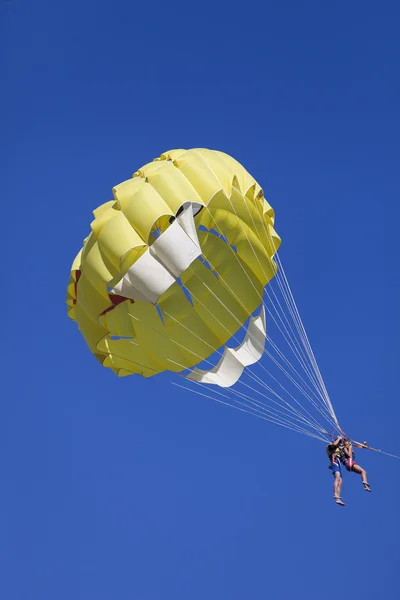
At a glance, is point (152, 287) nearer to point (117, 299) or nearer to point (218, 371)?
point (117, 299)

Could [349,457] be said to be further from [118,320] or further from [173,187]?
[173,187]

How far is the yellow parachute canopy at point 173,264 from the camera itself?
17.6 m

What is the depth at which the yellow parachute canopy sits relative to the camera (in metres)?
17.6

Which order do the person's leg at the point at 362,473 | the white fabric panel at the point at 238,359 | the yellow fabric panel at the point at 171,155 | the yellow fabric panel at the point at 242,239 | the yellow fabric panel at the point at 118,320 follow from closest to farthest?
the person's leg at the point at 362,473 → the yellow fabric panel at the point at 118,320 → the yellow fabric panel at the point at 171,155 → the yellow fabric panel at the point at 242,239 → the white fabric panel at the point at 238,359

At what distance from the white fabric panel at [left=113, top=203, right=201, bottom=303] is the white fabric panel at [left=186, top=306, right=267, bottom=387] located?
2450 millimetres

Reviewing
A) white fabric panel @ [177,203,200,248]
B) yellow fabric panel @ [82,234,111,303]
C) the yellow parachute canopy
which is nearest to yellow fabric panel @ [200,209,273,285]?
the yellow parachute canopy

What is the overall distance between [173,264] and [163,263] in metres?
0.18

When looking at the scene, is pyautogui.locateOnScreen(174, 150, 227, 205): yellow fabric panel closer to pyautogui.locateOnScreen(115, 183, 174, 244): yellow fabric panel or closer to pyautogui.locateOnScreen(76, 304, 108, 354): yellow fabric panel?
pyautogui.locateOnScreen(115, 183, 174, 244): yellow fabric panel

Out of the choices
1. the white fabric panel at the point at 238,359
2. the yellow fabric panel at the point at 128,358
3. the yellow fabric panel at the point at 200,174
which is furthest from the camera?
the white fabric panel at the point at 238,359

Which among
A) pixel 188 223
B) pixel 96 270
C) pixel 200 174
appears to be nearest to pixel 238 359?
pixel 188 223

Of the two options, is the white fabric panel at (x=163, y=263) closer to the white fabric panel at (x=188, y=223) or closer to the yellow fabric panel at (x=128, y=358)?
the white fabric panel at (x=188, y=223)

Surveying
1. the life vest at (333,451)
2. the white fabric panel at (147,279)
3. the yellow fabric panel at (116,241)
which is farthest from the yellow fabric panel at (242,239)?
the life vest at (333,451)

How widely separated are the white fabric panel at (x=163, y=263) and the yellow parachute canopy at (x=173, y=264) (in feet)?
0.05

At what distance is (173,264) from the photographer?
17.7 m
